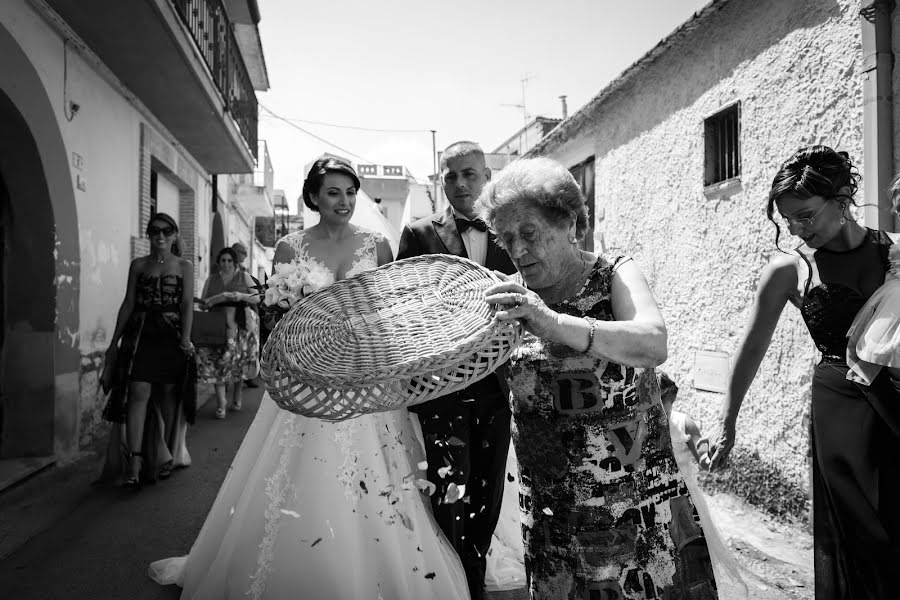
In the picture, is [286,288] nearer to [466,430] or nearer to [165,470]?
[466,430]

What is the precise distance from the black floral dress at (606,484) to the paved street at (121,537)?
1.67 m

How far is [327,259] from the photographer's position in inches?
135

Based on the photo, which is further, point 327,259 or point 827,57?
point 827,57

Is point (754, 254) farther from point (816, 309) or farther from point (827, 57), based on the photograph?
point (816, 309)

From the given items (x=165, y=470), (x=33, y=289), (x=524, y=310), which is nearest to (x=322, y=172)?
(x=524, y=310)

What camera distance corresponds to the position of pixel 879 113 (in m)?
4.12

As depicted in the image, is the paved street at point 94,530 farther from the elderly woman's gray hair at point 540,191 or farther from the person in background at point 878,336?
the person in background at point 878,336

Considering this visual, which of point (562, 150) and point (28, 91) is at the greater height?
point (562, 150)

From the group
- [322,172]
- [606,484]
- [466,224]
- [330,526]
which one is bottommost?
[330,526]

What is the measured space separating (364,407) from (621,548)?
0.81 m

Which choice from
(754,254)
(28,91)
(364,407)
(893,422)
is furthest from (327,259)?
(754,254)

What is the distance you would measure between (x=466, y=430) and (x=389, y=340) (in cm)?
110

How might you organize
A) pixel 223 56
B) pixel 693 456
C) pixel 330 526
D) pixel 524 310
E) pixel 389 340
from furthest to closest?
pixel 223 56 → pixel 330 526 → pixel 693 456 → pixel 389 340 → pixel 524 310

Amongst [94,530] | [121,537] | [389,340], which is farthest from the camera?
[94,530]
